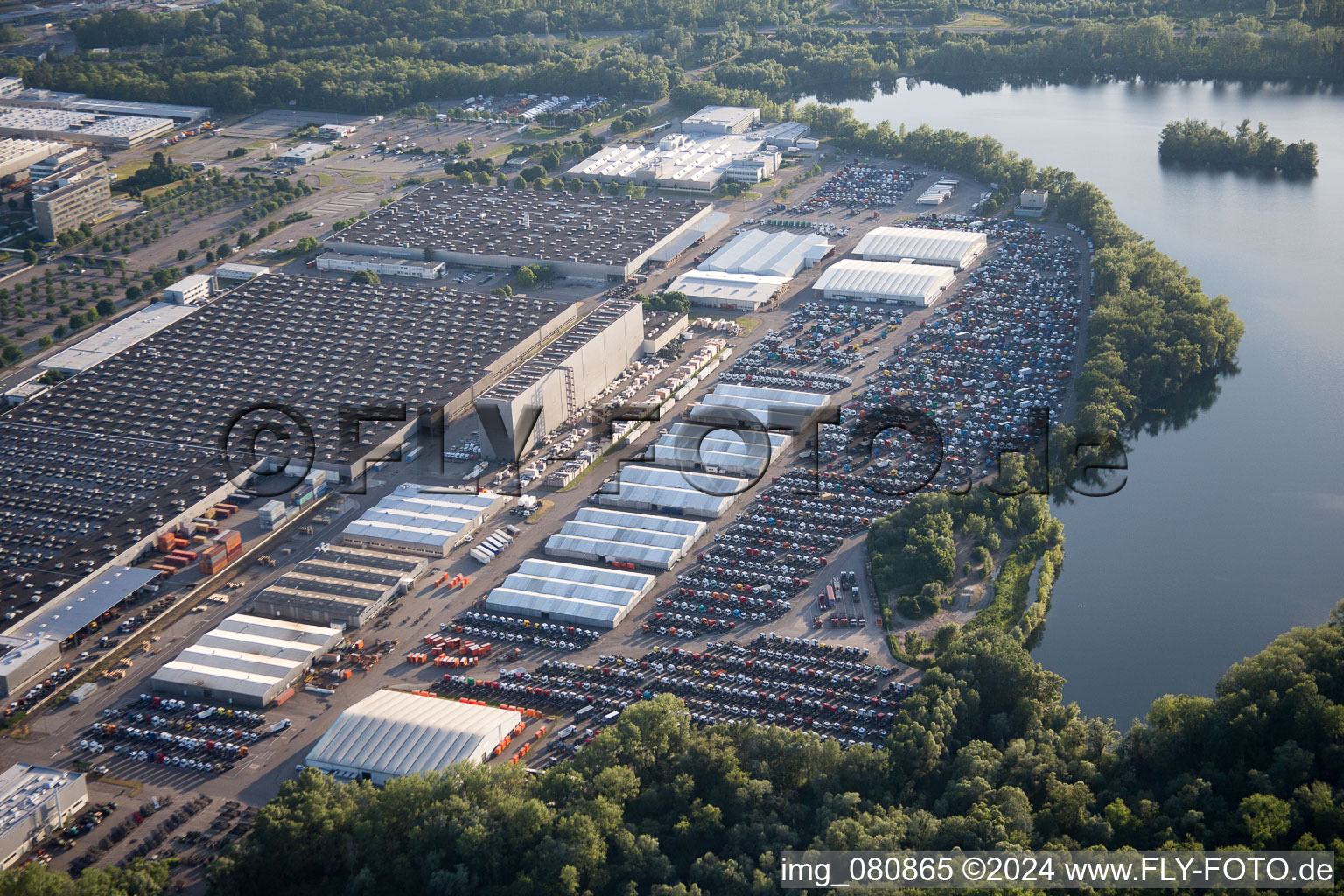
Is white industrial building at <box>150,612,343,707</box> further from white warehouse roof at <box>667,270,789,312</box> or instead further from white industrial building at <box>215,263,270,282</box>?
white industrial building at <box>215,263,270,282</box>

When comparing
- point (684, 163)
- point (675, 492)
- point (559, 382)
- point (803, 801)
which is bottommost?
point (803, 801)

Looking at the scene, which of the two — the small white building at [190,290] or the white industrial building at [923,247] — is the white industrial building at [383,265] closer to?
the small white building at [190,290]

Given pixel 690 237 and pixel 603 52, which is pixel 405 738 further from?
pixel 603 52

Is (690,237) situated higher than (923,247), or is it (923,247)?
(690,237)

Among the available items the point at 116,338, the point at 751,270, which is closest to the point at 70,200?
the point at 116,338

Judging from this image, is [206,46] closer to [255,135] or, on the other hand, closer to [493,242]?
[255,135]

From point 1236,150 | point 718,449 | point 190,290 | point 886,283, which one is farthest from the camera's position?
point 1236,150

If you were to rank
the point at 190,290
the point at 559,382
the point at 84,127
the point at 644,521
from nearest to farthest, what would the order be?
the point at 644,521 < the point at 559,382 < the point at 190,290 < the point at 84,127
